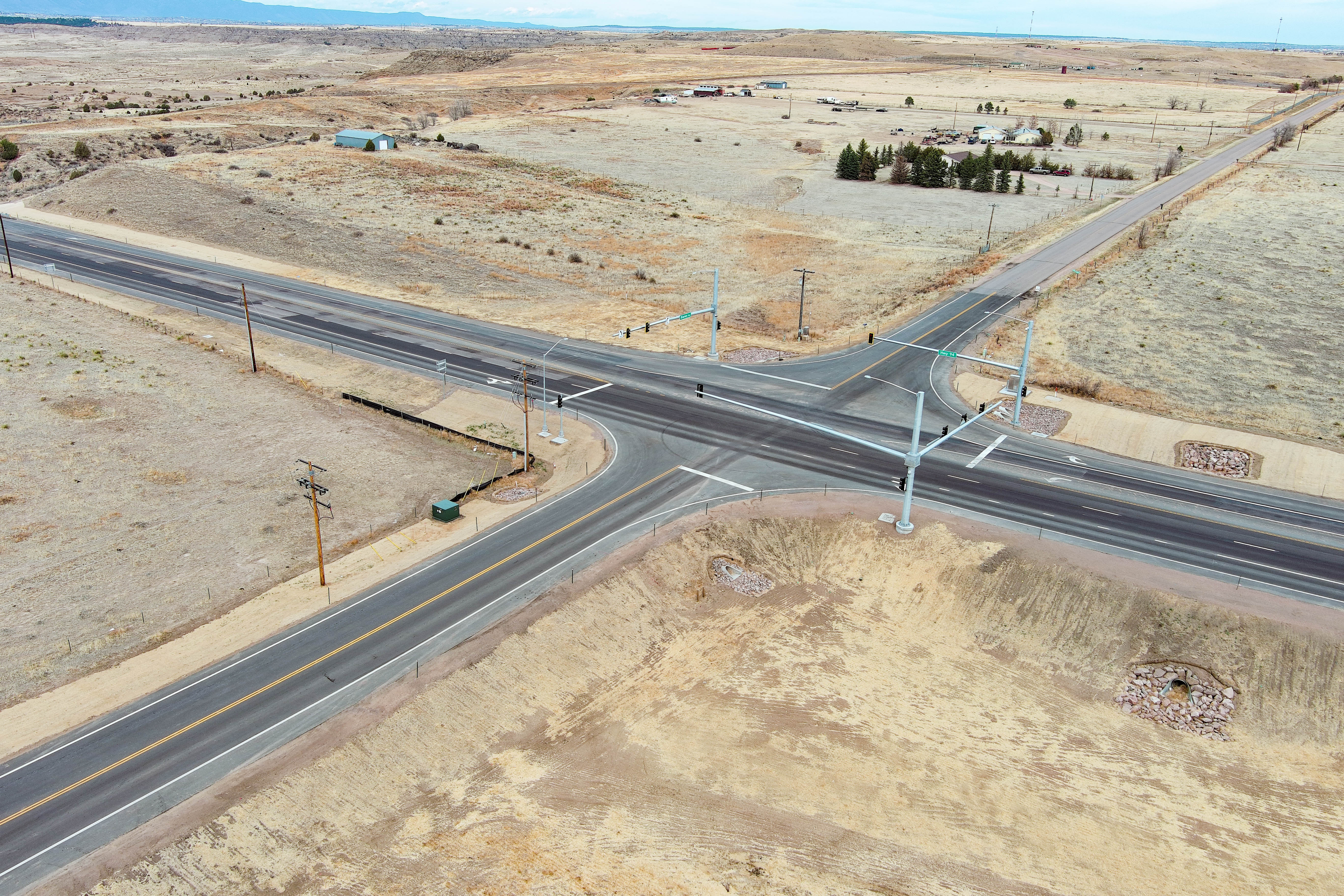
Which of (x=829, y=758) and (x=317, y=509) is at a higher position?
(x=317, y=509)

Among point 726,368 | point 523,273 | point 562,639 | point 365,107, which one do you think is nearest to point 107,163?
point 365,107

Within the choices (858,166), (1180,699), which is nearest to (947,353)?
(1180,699)

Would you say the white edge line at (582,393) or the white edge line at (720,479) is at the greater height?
the white edge line at (582,393)

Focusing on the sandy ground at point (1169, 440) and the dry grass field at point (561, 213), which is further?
the dry grass field at point (561, 213)

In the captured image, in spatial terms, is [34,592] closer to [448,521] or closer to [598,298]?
[448,521]

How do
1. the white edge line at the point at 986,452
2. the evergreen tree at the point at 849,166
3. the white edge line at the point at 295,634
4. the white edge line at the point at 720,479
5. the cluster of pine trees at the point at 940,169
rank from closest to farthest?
the white edge line at the point at 295,634, the white edge line at the point at 720,479, the white edge line at the point at 986,452, the cluster of pine trees at the point at 940,169, the evergreen tree at the point at 849,166

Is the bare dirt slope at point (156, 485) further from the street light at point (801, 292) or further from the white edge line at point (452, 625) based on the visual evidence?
the street light at point (801, 292)

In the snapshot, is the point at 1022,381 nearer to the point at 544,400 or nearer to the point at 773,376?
the point at 773,376

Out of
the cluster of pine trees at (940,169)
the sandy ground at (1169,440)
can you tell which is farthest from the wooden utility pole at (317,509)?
the cluster of pine trees at (940,169)
